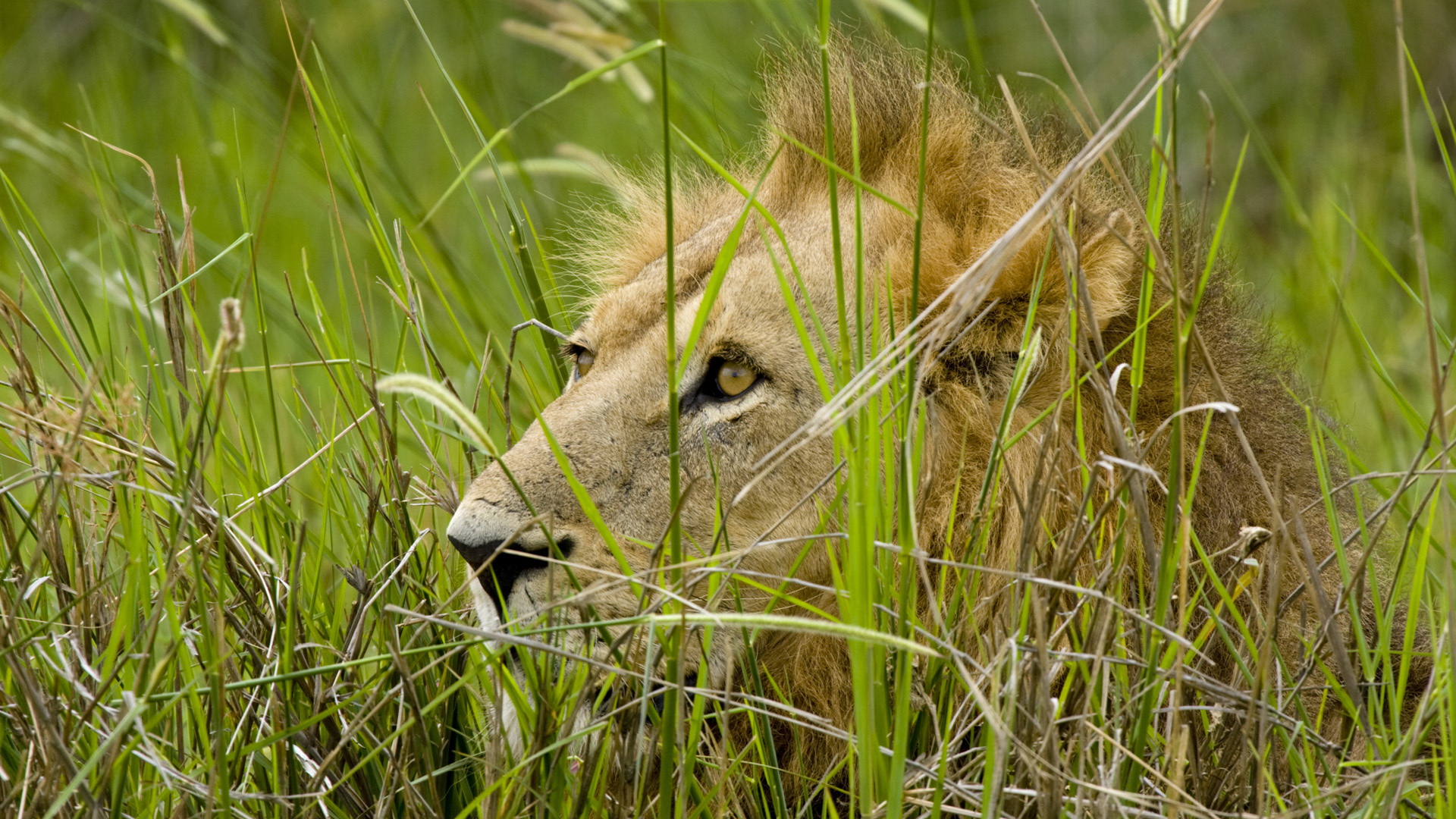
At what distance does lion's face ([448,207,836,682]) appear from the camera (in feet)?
6.47

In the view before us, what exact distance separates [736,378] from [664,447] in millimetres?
184

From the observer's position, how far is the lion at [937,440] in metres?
1.88

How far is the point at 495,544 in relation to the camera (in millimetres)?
1936

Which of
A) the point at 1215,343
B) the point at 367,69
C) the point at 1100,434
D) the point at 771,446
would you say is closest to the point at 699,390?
the point at 771,446

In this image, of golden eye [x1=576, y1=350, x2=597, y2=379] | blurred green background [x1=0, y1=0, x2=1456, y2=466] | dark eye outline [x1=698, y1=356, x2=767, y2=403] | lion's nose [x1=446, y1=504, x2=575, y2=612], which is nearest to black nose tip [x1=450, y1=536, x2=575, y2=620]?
lion's nose [x1=446, y1=504, x2=575, y2=612]

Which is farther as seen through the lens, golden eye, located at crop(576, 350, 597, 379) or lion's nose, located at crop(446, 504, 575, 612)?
golden eye, located at crop(576, 350, 597, 379)

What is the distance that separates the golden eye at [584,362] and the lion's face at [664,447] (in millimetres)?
113

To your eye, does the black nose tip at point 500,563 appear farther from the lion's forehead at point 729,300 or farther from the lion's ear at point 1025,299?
the lion's ear at point 1025,299

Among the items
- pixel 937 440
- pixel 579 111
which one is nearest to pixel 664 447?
pixel 937 440

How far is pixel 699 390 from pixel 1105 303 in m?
0.70

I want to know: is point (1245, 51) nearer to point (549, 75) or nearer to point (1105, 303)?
point (549, 75)

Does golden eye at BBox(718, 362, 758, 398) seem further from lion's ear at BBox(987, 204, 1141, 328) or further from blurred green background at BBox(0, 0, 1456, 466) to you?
blurred green background at BBox(0, 0, 1456, 466)

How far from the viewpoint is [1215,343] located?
2248mm

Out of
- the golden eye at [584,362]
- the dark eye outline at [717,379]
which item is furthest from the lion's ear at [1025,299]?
the golden eye at [584,362]
